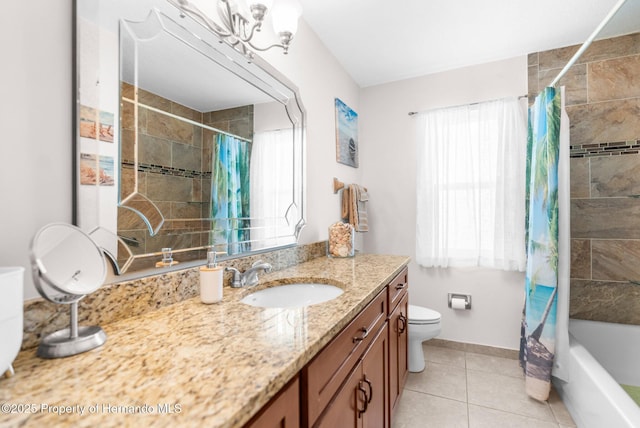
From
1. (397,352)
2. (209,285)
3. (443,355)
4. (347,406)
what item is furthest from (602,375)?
(209,285)

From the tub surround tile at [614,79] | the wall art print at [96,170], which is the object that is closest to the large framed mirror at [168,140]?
the wall art print at [96,170]

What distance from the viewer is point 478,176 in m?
2.51

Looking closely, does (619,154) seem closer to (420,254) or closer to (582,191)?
(582,191)

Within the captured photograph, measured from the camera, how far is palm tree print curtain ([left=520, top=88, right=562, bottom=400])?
1.86 m

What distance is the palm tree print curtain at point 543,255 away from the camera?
1862mm

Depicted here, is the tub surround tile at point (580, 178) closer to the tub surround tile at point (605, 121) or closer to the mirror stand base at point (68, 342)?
the tub surround tile at point (605, 121)

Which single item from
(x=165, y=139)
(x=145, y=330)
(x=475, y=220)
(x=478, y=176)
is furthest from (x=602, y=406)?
(x=165, y=139)

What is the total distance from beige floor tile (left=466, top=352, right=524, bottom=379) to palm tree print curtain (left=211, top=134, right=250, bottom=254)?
207cm

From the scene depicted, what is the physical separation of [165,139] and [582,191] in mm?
2767

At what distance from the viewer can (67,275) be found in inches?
25.4

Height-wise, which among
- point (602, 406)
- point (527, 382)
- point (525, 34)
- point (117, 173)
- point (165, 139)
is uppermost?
point (525, 34)

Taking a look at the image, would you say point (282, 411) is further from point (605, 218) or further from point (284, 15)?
point (605, 218)

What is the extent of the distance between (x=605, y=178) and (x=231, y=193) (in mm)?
2610

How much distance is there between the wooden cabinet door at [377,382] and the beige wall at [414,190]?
1419mm
